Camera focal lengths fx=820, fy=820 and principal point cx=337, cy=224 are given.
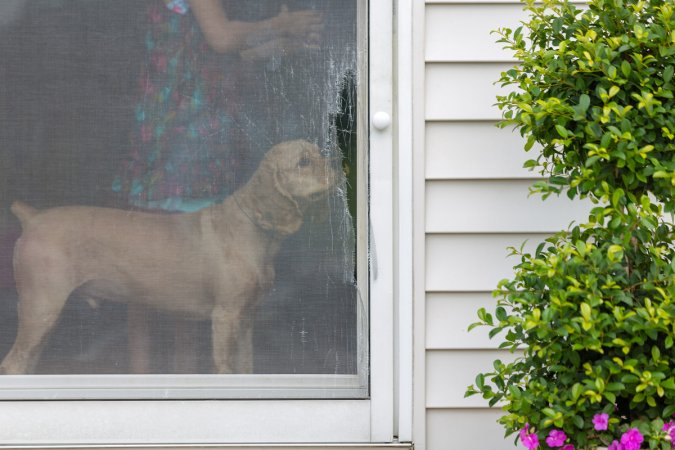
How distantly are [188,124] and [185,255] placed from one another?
0.40 metres

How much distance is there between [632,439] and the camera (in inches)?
78.0

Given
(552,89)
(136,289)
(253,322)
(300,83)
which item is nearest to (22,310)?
(136,289)

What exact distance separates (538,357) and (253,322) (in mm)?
863

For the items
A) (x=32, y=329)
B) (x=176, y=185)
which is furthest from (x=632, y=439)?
(x=32, y=329)

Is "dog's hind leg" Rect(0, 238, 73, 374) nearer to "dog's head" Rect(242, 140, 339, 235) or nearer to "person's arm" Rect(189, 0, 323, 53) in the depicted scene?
"dog's head" Rect(242, 140, 339, 235)

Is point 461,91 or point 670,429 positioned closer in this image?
point 670,429

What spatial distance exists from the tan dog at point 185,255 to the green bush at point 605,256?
723 millimetres

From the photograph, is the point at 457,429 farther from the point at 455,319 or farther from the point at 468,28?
the point at 468,28

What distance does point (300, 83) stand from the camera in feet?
8.25

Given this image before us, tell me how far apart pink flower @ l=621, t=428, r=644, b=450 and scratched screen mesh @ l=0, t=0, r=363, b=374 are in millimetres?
850

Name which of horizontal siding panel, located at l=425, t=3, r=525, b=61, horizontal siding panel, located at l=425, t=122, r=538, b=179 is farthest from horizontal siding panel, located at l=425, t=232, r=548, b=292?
horizontal siding panel, located at l=425, t=3, r=525, b=61

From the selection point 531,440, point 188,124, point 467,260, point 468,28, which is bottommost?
point 531,440

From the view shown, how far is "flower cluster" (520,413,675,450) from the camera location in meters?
1.98

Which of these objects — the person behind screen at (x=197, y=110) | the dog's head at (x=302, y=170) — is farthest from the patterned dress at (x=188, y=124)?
the dog's head at (x=302, y=170)
